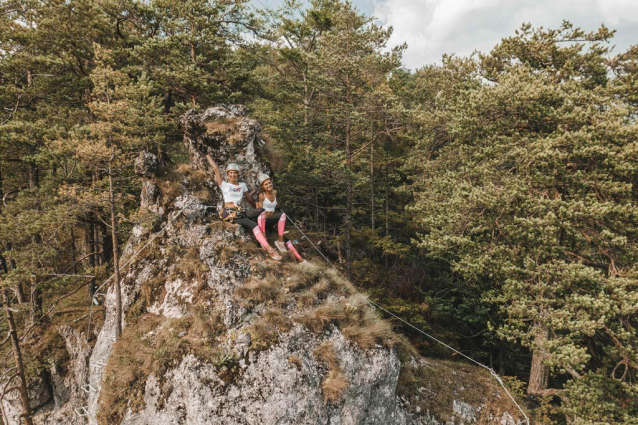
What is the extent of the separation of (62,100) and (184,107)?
Answer: 535 cm

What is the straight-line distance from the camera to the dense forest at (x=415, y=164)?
7.58 meters

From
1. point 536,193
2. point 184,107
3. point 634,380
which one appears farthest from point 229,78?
point 634,380

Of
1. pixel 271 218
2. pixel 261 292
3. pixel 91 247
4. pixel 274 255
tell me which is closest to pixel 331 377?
pixel 261 292

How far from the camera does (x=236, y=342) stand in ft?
18.4

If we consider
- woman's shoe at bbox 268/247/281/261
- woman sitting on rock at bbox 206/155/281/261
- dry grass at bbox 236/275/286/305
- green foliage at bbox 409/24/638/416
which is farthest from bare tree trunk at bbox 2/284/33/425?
green foliage at bbox 409/24/638/416

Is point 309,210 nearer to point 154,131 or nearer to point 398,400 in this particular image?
point 154,131

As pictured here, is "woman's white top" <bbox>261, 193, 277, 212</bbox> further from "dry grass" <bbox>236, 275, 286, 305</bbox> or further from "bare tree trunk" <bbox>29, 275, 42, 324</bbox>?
"bare tree trunk" <bbox>29, 275, 42, 324</bbox>

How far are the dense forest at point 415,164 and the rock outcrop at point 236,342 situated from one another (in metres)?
1.20

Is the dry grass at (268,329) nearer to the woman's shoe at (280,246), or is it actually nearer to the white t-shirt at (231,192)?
the woman's shoe at (280,246)

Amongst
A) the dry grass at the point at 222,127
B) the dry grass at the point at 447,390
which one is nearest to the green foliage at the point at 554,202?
the dry grass at the point at 447,390

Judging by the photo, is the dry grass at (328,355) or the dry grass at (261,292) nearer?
the dry grass at (328,355)

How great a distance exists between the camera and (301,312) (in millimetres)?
6406

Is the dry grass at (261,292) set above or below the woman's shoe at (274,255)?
below

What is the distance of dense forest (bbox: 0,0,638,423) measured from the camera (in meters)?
7.58
